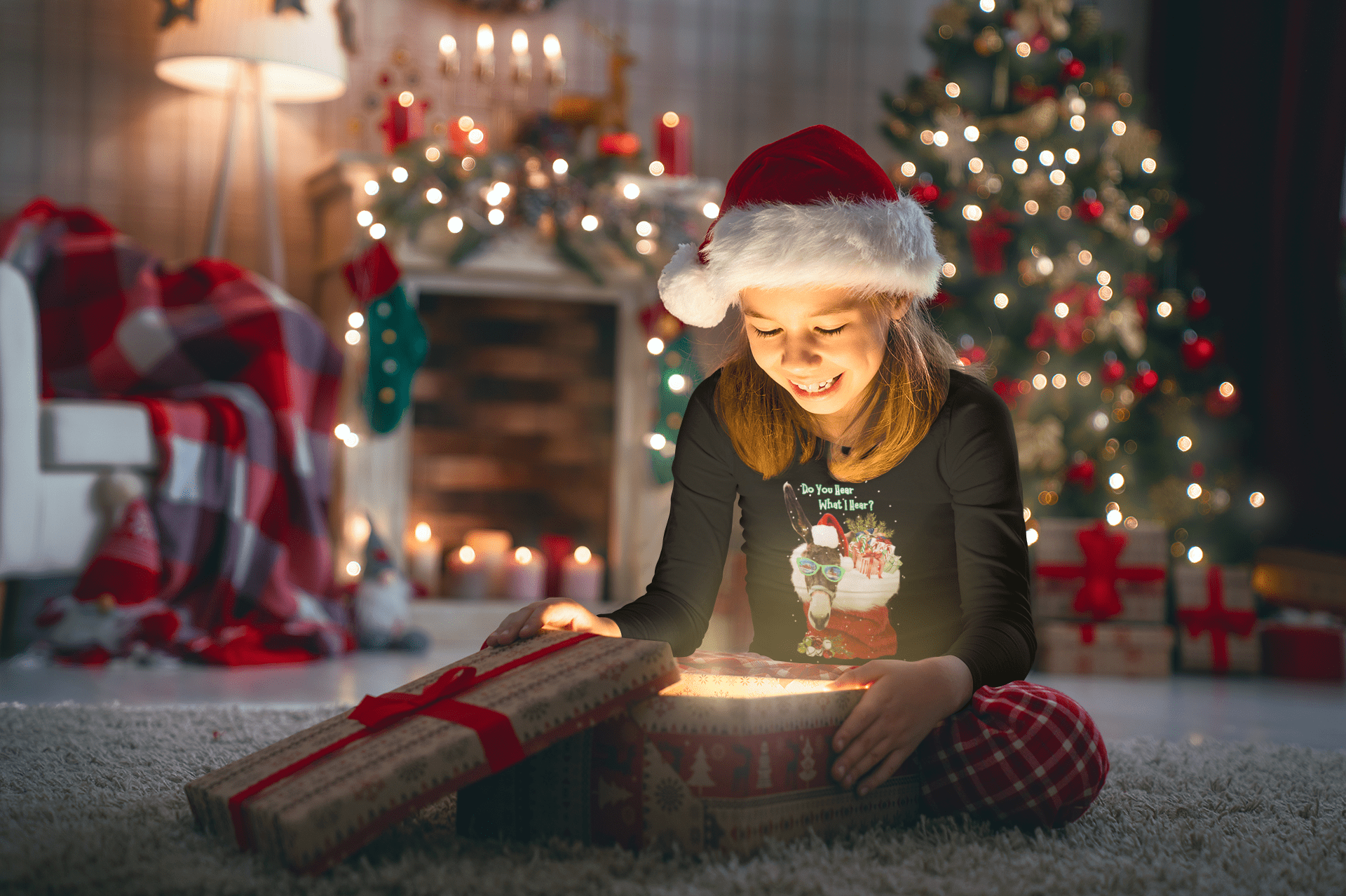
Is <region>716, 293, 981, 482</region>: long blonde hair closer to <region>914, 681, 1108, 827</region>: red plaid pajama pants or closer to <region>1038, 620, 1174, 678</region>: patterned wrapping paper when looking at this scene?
<region>914, 681, 1108, 827</region>: red plaid pajama pants

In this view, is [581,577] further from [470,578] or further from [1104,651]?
[1104,651]

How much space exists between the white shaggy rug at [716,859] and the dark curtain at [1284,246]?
2.04m

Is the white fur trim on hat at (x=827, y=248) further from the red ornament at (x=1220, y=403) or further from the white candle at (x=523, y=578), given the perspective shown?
the red ornament at (x=1220, y=403)

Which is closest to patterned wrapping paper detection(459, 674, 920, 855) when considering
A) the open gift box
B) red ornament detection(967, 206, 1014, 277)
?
the open gift box

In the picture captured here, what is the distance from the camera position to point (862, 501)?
1.15 metres

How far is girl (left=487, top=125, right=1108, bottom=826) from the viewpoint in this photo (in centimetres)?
99

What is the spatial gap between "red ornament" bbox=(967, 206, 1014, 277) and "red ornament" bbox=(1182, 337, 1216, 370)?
514 mm

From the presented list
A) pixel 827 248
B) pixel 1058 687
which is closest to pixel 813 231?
pixel 827 248

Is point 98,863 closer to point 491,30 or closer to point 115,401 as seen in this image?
Result: point 115,401

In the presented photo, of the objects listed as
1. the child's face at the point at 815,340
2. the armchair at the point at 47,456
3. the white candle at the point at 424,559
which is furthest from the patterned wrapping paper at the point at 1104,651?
the armchair at the point at 47,456

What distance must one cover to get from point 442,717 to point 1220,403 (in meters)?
2.55

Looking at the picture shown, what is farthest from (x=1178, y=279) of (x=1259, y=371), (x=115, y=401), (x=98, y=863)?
(x=98, y=863)

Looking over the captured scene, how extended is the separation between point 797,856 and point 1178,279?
2822mm

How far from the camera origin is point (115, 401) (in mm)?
2256
